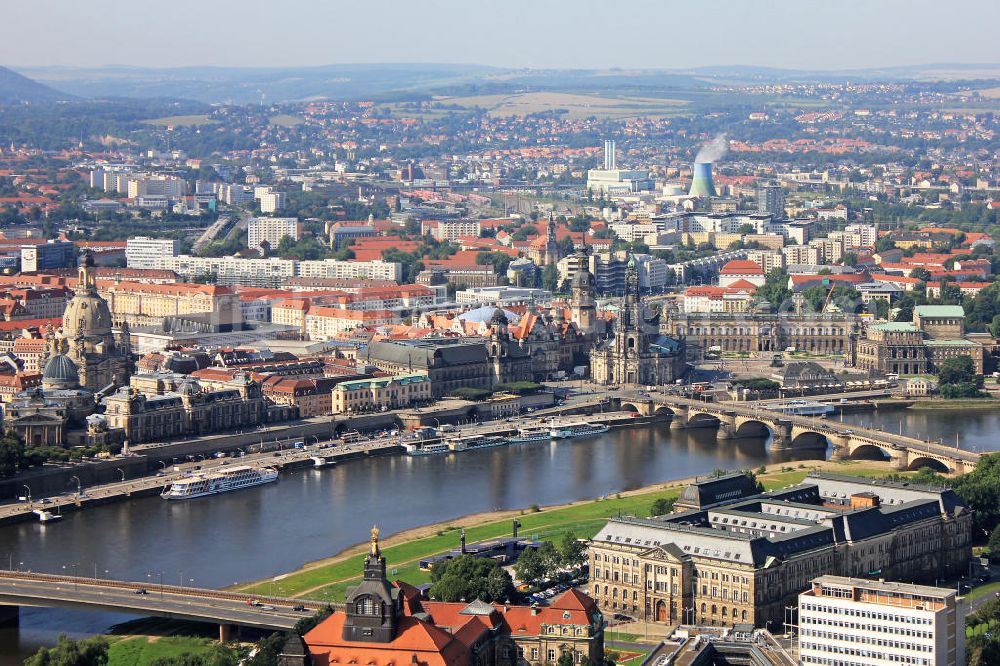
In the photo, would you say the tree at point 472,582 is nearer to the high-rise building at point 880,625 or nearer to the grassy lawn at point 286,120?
the high-rise building at point 880,625

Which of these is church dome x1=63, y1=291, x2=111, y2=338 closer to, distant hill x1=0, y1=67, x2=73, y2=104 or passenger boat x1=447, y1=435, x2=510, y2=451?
passenger boat x1=447, y1=435, x2=510, y2=451

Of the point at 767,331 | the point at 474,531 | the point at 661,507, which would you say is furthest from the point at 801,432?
the point at 767,331

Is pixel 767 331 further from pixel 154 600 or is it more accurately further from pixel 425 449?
pixel 154 600

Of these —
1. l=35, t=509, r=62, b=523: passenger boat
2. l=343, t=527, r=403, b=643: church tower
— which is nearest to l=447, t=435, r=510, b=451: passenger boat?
l=35, t=509, r=62, b=523: passenger boat

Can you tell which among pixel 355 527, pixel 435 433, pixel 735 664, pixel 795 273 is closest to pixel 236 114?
pixel 795 273

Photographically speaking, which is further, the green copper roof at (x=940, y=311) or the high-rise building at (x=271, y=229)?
the high-rise building at (x=271, y=229)

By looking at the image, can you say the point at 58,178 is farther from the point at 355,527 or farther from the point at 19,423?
the point at 355,527

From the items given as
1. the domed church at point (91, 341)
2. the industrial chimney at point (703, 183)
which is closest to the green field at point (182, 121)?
the industrial chimney at point (703, 183)
